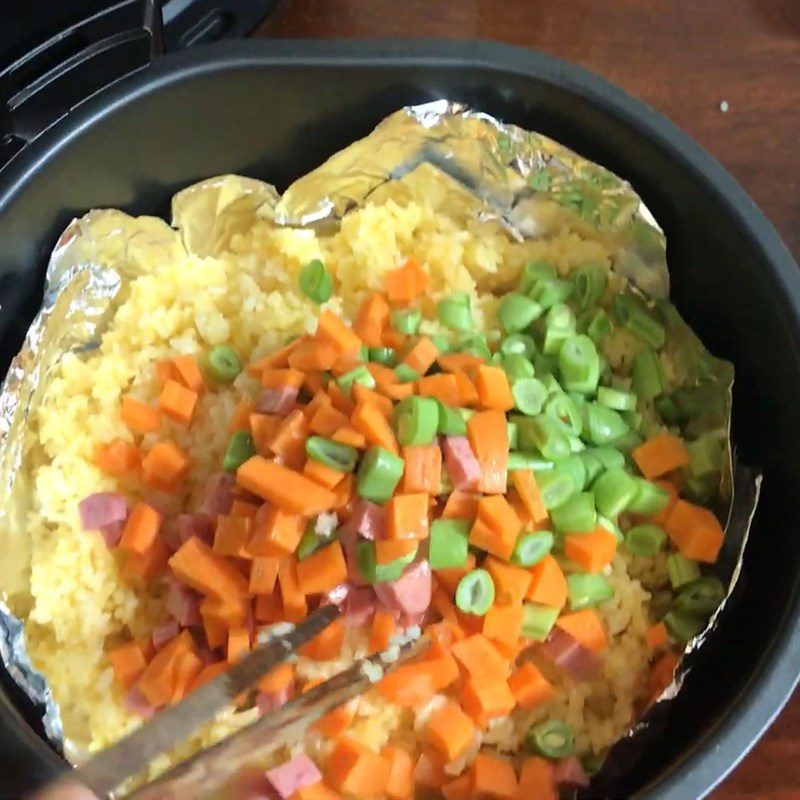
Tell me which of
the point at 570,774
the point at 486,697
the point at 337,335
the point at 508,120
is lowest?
the point at 570,774

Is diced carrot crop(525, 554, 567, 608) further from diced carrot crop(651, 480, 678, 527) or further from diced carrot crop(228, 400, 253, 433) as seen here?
diced carrot crop(228, 400, 253, 433)

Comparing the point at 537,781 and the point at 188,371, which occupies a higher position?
the point at 188,371

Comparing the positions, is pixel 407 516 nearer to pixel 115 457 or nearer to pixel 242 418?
pixel 242 418

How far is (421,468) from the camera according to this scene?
1068 millimetres

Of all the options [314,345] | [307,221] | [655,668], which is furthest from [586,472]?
[307,221]

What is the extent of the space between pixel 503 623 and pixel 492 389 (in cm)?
29

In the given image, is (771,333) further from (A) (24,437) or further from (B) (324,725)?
(A) (24,437)

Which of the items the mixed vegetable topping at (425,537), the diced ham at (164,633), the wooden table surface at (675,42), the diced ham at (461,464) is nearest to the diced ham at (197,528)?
the mixed vegetable topping at (425,537)

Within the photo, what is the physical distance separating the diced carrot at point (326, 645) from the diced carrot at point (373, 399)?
0.26 meters

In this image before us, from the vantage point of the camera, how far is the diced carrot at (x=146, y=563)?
1.15 m

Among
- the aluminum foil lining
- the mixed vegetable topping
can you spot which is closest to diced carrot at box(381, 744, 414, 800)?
the mixed vegetable topping

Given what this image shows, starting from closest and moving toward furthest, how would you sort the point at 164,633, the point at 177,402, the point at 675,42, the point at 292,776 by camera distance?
the point at 292,776 < the point at 164,633 < the point at 177,402 < the point at 675,42

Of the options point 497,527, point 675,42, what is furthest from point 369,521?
point 675,42

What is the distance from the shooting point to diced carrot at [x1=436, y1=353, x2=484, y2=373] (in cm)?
117
